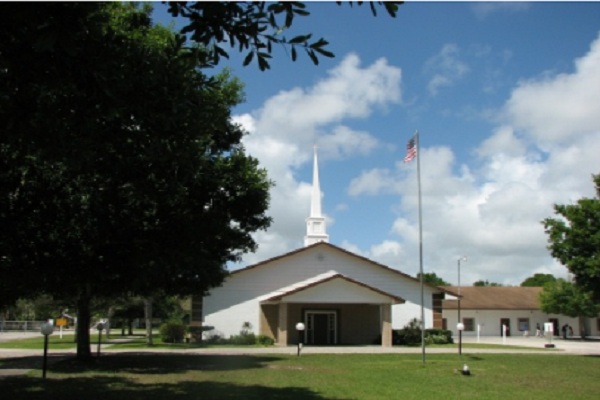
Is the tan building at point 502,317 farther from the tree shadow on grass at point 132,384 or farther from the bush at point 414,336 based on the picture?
the tree shadow on grass at point 132,384

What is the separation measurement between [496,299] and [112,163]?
2465 inches

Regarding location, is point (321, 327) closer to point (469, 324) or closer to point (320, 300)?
point (320, 300)

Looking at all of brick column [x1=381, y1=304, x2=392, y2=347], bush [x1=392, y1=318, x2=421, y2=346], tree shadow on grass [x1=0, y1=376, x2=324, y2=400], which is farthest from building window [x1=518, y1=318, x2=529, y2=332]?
tree shadow on grass [x1=0, y1=376, x2=324, y2=400]

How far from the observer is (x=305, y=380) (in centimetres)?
1642

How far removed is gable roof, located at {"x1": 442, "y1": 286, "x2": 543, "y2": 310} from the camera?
63969 millimetres

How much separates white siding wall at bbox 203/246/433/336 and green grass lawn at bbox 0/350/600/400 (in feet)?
45.8

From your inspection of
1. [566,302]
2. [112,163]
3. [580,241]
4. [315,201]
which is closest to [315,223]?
[315,201]

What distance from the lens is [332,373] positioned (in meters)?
18.5

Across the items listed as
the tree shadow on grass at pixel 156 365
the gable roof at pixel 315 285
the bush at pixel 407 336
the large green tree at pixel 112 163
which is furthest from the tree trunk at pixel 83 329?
the bush at pixel 407 336

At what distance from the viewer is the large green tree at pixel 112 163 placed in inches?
294

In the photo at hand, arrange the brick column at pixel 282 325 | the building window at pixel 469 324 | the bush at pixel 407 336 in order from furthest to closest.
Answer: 1. the building window at pixel 469 324
2. the bush at pixel 407 336
3. the brick column at pixel 282 325

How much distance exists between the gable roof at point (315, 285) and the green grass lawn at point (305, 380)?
11.9 metres

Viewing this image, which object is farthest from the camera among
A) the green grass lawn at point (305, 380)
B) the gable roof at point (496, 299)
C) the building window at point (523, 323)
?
the building window at point (523, 323)

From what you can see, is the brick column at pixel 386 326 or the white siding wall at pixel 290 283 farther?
the white siding wall at pixel 290 283
